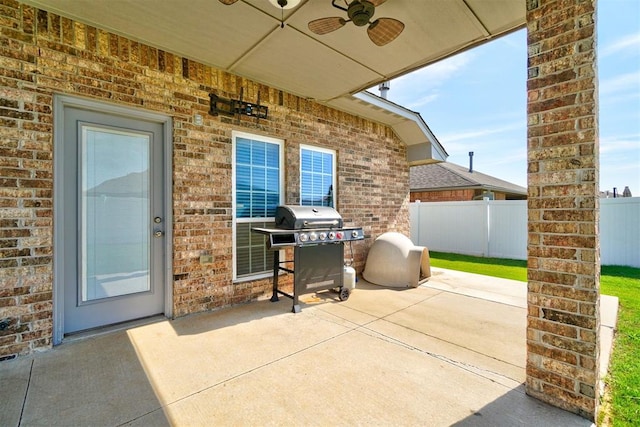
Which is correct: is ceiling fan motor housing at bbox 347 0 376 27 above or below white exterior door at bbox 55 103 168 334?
above

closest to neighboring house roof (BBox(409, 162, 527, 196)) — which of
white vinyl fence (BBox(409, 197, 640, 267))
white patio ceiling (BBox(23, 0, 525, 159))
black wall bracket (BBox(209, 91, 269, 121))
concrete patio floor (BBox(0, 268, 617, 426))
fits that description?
white vinyl fence (BBox(409, 197, 640, 267))

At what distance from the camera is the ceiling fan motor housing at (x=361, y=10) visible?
8.04 feet

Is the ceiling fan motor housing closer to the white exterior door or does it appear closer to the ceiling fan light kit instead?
the ceiling fan light kit

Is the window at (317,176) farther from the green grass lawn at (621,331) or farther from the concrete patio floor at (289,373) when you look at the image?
the green grass lawn at (621,331)

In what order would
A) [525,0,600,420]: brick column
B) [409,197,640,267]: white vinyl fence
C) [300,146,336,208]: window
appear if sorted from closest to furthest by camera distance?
[525,0,600,420]: brick column < [300,146,336,208]: window < [409,197,640,267]: white vinyl fence

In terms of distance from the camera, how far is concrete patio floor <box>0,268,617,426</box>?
195 centimetres

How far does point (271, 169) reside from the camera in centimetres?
473

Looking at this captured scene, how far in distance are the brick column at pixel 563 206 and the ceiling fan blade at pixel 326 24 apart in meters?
1.50

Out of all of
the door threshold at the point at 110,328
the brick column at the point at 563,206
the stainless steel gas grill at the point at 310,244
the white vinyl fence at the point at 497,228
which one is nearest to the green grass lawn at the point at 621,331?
the brick column at the point at 563,206

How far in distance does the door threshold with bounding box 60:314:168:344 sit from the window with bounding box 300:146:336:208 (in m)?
2.79

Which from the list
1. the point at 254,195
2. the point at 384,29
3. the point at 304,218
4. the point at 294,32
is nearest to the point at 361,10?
the point at 384,29

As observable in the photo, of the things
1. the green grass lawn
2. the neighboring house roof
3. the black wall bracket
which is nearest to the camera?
the green grass lawn

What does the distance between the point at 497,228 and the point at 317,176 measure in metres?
6.83

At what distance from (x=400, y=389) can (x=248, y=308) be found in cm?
250
